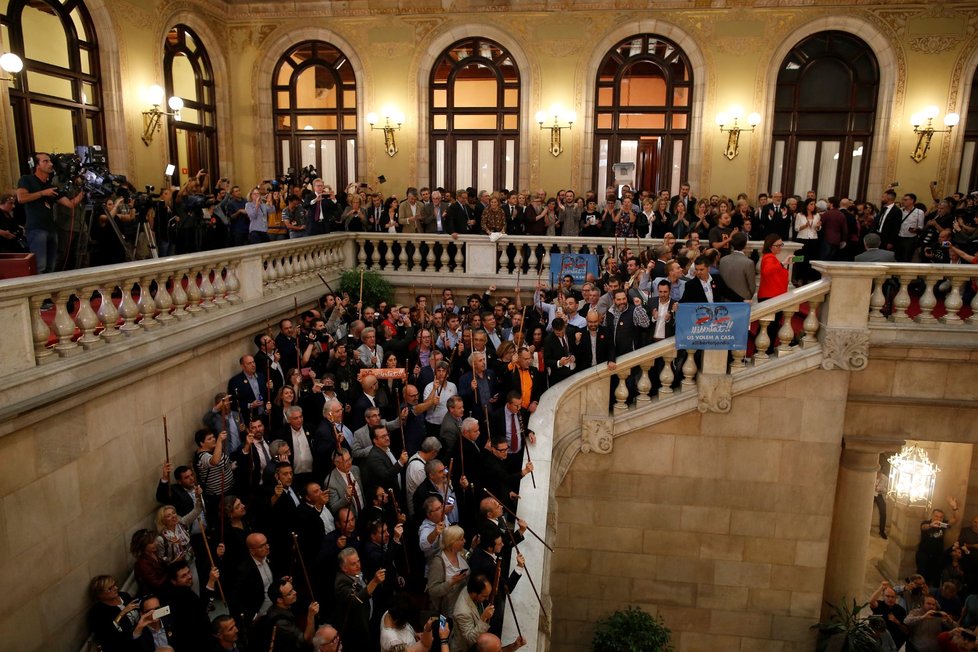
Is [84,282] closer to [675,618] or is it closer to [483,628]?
[483,628]

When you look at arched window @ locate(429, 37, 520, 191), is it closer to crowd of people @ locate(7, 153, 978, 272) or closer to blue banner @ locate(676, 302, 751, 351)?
crowd of people @ locate(7, 153, 978, 272)

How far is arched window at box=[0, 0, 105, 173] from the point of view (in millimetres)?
10609

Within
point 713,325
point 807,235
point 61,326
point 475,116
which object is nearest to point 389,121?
point 475,116

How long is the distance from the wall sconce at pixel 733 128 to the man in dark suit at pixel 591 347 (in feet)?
27.8

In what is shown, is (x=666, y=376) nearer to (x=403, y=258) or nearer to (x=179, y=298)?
(x=403, y=258)

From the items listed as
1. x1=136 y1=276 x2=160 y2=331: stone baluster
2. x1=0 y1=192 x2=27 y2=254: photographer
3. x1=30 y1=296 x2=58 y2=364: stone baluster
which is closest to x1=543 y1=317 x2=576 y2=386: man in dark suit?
x1=136 y1=276 x2=160 y2=331: stone baluster

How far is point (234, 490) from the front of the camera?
253 inches

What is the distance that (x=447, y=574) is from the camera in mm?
5230

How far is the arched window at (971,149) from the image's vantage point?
1421 cm

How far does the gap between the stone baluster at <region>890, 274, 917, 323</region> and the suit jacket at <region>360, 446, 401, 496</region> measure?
19.0 feet

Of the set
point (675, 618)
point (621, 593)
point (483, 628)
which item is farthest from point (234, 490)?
point (675, 618)

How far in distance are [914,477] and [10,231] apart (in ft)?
45.4

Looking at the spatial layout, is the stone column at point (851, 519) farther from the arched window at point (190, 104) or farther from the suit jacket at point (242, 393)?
the arched window at point (190, 104)

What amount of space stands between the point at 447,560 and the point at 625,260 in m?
6.16
